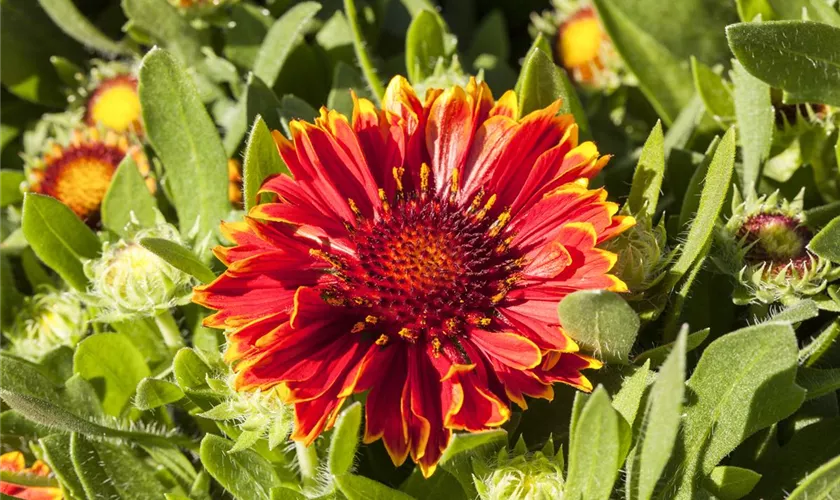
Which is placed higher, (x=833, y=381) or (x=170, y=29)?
(x=170, y=29)

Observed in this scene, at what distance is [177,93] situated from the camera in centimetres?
136

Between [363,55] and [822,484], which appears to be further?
[363,55]

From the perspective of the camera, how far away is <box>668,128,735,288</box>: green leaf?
3.44 feet

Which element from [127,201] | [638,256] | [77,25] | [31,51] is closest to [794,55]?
[638,256]

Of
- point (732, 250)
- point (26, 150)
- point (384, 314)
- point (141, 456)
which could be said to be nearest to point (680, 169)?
point (732, 250)

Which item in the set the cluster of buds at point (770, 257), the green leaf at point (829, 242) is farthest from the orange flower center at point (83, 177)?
the green leaf at point (829, 242)

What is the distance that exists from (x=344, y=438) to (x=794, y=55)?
2.60ft

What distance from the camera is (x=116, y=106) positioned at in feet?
5.97

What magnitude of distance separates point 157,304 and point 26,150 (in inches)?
35.7

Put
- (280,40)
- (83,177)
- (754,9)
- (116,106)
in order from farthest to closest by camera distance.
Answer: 1. (116,106)
2. (83,177)
3. (280,40)
4. (754,9)

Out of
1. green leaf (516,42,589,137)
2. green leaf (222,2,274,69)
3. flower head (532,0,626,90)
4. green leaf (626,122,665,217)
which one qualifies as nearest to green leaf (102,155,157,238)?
green leaf (222,2,274,69)

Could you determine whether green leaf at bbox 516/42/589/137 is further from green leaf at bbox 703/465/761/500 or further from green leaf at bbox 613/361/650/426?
green leaf at bbox 703/465/761/500

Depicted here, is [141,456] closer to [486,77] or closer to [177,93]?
[177,93]

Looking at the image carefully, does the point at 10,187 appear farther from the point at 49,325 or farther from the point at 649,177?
the point at 649,177
